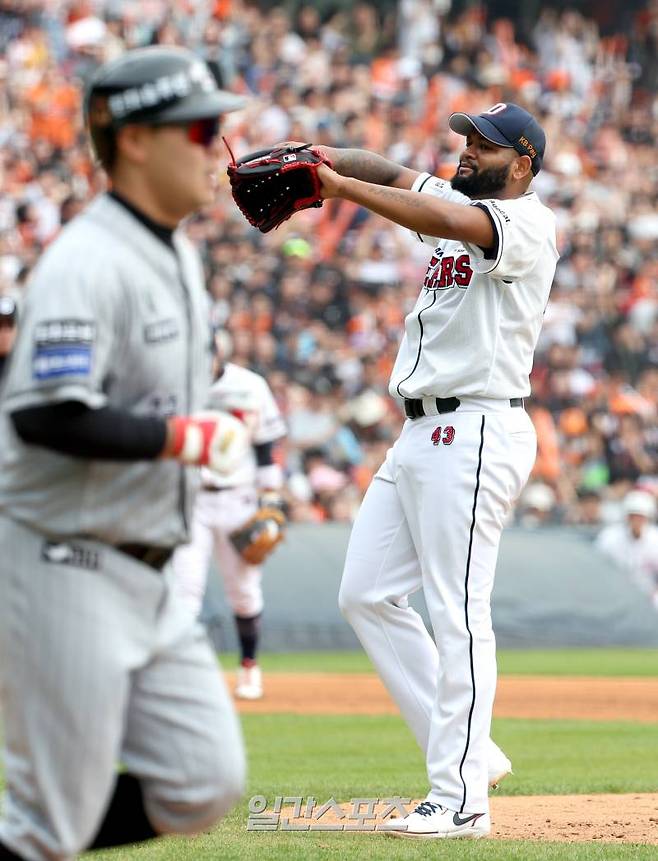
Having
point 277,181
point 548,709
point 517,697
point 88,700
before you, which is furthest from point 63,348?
point 517,697

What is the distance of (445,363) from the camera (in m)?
5.23

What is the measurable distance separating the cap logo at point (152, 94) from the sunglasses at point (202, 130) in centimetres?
7

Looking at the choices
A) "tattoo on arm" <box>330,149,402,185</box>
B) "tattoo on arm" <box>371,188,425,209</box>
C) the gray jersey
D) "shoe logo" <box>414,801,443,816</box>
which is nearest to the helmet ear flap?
the gray jersey

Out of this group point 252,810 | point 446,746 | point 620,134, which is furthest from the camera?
Result: point 620,134

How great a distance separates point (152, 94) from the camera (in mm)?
3289

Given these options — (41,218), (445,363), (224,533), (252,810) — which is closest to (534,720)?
(224,533)

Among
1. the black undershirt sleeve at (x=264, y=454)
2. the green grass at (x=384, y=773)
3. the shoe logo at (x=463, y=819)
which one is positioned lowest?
the green grass at (x=384, y=773)

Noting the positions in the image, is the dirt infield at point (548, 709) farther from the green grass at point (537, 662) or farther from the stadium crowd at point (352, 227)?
the stadium crowd at point (352, 227)

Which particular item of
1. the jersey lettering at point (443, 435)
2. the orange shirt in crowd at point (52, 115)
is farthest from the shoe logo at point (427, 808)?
the orange shirt in crowd at point (52, 115)

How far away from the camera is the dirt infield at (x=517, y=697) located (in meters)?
9.76

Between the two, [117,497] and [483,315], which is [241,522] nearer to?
[483,315]

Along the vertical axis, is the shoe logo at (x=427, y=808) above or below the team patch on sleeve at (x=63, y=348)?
below

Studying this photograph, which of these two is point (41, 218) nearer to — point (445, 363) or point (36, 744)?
point (445, 363)

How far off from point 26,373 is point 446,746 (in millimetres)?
2478
